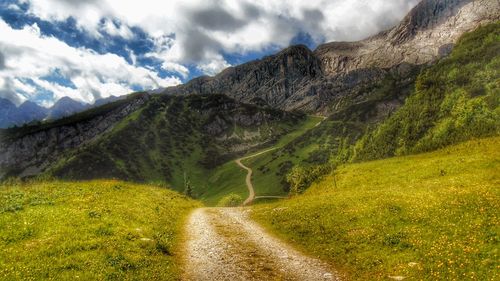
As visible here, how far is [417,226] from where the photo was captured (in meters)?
24.1

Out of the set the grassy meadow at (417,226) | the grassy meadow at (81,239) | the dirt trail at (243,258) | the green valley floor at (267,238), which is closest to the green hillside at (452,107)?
the grassy meadow at (417,226)

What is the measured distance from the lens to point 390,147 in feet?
574

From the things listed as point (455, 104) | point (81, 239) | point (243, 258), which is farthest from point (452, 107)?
point (81, 239)

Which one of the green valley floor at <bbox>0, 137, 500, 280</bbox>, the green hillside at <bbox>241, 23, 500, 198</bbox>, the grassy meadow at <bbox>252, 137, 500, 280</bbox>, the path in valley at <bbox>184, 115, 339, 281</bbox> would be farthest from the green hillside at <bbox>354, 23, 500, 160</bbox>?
the path in valley at <bbox>184, 115, 339, 281</bbox>

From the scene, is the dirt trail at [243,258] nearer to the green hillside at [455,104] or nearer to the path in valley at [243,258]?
the path in valley at [243,258]

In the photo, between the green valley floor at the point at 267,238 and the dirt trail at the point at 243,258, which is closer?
the green valley floor at the point at 267,238

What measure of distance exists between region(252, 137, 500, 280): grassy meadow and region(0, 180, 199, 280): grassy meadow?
34.8ft

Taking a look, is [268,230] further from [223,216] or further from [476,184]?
[476,184]

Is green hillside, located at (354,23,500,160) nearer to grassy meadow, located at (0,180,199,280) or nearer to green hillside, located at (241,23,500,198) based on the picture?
green hillside, located at (241,23,500,198)

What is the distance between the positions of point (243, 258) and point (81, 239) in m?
9.96

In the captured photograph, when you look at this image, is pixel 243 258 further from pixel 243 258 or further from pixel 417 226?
pixel 417 226

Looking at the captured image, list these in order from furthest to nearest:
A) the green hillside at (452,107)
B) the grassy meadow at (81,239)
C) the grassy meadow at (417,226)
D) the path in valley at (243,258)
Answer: the green hillside at (452,107)
the path in valley at (243,258)
the grassy meadow at (417,226)
the grassy meadow at (81,239)

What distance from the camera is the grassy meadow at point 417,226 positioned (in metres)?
18.0

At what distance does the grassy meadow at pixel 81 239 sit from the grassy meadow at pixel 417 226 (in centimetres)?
1059
